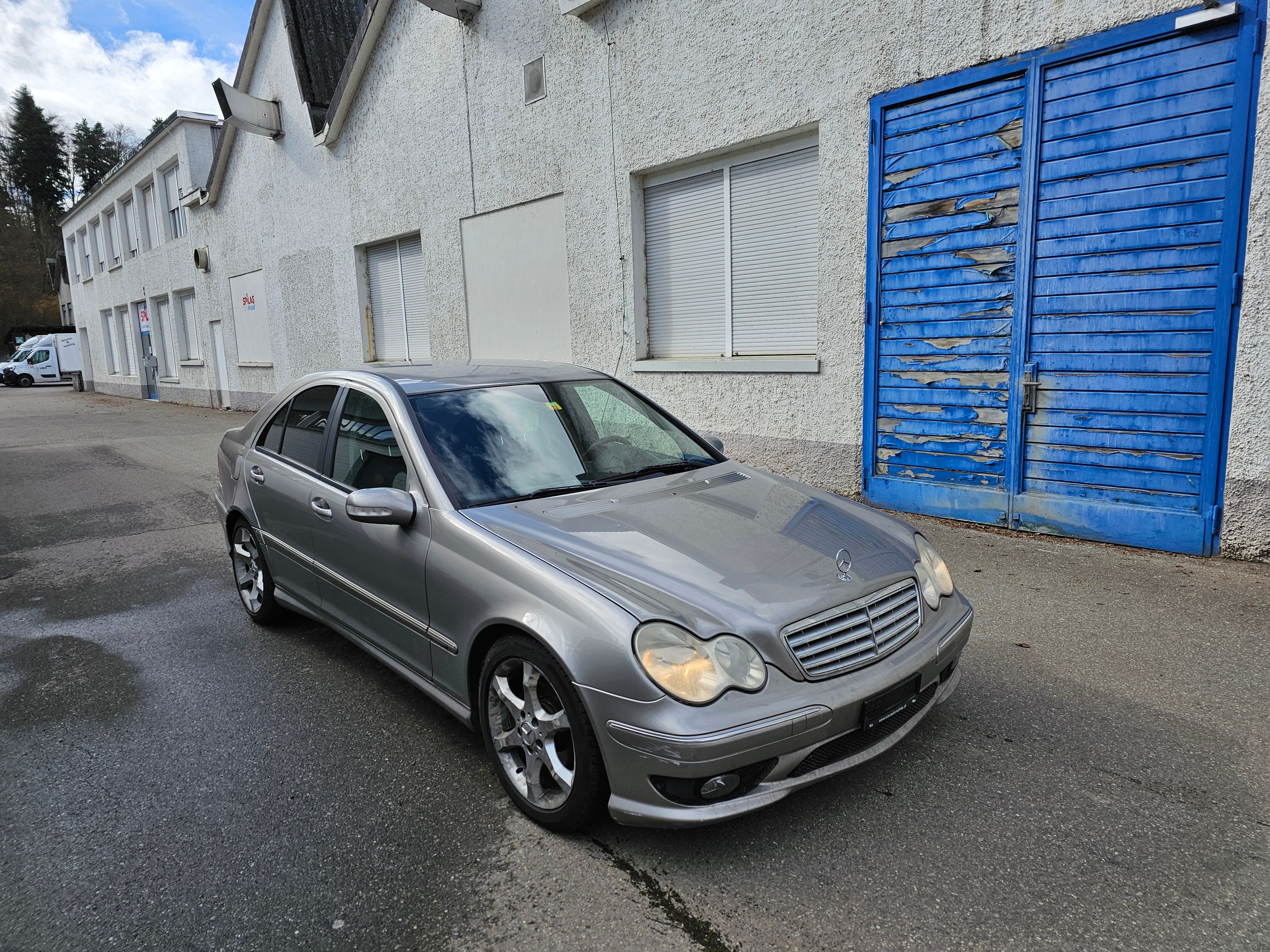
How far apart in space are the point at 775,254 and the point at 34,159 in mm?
67093

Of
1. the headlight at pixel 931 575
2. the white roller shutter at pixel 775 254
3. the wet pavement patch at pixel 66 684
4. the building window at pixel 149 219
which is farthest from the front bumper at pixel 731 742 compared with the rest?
the building window at pixel 149 219

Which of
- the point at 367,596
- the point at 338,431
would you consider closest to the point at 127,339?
the point at 338,431

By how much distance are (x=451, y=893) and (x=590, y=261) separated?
25.9 feet

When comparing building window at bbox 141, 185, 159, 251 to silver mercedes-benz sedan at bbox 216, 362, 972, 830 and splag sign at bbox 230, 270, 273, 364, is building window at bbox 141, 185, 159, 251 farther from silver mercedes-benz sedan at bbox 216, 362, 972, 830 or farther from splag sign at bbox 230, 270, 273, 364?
silver mercedes-benz sedan at bbox 216, 362, 972, 830

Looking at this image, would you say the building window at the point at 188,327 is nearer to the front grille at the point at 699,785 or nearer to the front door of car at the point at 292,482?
the front door of car at the point at 292,482

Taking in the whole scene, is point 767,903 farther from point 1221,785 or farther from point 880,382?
point 880,382

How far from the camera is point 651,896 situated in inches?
93.4

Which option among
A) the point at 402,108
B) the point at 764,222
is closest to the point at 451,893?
the point at 764,222

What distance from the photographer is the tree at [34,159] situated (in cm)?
5572

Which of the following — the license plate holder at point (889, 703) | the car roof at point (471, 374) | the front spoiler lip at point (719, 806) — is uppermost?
the car roof at point (471, 374)

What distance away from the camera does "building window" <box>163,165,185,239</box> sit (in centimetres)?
2250

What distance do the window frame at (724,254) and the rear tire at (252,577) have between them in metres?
4.81

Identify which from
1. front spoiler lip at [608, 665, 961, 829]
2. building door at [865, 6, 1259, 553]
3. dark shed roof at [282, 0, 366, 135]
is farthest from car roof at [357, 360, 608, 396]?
dark shed roof at [282, 0, 366, 135]

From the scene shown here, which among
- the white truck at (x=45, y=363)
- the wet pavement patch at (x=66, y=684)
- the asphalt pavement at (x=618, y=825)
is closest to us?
the asphalt pavement at (x=618, y=825)
